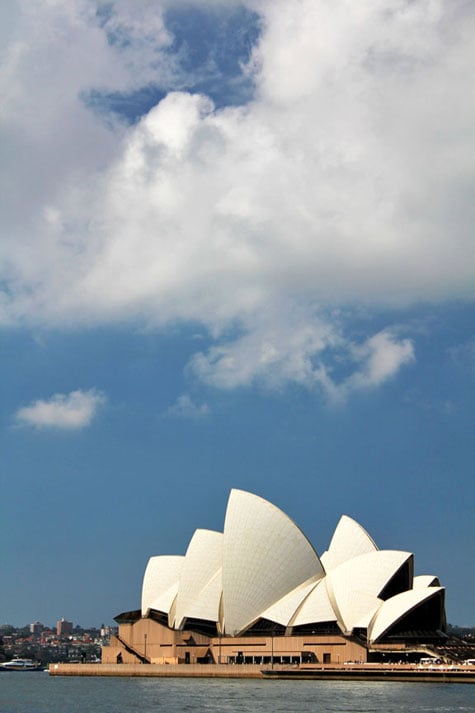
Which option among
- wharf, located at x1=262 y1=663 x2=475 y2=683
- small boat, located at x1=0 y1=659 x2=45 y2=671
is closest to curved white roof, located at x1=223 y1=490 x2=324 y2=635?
wharf, located at x1=262 y1=663 x2=475 y2=683

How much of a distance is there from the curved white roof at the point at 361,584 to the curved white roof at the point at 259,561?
236 centimetres

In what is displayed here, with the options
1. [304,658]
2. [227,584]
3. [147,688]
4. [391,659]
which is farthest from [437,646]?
[147,688]

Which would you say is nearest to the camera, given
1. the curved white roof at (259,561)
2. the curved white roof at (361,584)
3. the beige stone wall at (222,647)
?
the beige stone wall at (222,647)

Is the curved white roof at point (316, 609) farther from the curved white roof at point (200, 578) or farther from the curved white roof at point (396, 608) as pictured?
the curved white roof at point (200, 578)

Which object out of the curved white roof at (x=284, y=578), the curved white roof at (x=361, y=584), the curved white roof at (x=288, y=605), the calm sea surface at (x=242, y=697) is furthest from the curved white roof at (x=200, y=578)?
the curved white roof at (x=361, y=584)

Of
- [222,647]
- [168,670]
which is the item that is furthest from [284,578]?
[168,670]

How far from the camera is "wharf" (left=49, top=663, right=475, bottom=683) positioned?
62406 mm

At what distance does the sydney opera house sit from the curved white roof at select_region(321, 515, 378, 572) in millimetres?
90

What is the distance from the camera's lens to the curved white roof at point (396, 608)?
222ft

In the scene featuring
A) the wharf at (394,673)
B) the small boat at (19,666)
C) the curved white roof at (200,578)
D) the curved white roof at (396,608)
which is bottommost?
the wharf at (394,673)

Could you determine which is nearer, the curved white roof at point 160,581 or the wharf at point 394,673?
the wharf at point 394,673

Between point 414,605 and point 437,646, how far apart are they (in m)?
4.02

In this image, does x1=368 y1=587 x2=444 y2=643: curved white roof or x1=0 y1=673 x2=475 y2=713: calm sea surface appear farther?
x1=368 y1=587 x2=444 y2=643: curved white roof

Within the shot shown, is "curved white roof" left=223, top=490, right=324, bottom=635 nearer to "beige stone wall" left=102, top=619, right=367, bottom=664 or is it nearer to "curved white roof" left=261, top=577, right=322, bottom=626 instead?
"curved white roof" left=261, top=577, right=322, bottom=626
